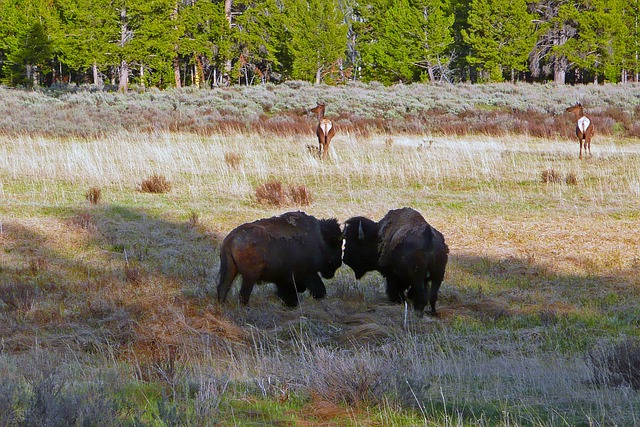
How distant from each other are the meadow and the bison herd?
1.14 ft

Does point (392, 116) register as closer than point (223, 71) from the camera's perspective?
Yes

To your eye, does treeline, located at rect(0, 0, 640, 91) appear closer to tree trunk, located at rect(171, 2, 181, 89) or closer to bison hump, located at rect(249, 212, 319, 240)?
tree trunk, located at rect(171, 2, 181, 89)

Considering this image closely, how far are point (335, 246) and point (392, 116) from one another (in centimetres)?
2809

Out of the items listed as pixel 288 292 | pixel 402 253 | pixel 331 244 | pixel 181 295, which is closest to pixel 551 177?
pixel 331 244

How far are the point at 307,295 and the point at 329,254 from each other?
78cm

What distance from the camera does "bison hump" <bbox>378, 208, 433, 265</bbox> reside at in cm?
927

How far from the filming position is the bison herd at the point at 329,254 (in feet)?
29.8

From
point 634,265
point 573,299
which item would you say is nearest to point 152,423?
point 573,299

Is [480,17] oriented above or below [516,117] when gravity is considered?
above

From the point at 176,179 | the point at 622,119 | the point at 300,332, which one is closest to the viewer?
the point at 300,332

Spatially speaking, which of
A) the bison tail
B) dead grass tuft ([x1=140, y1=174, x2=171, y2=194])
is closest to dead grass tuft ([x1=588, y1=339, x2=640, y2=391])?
the bison tail

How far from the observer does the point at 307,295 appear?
10414 mm

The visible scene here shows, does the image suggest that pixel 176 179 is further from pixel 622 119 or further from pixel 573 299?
pixel 622 119

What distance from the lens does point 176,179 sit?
63.4 ft
